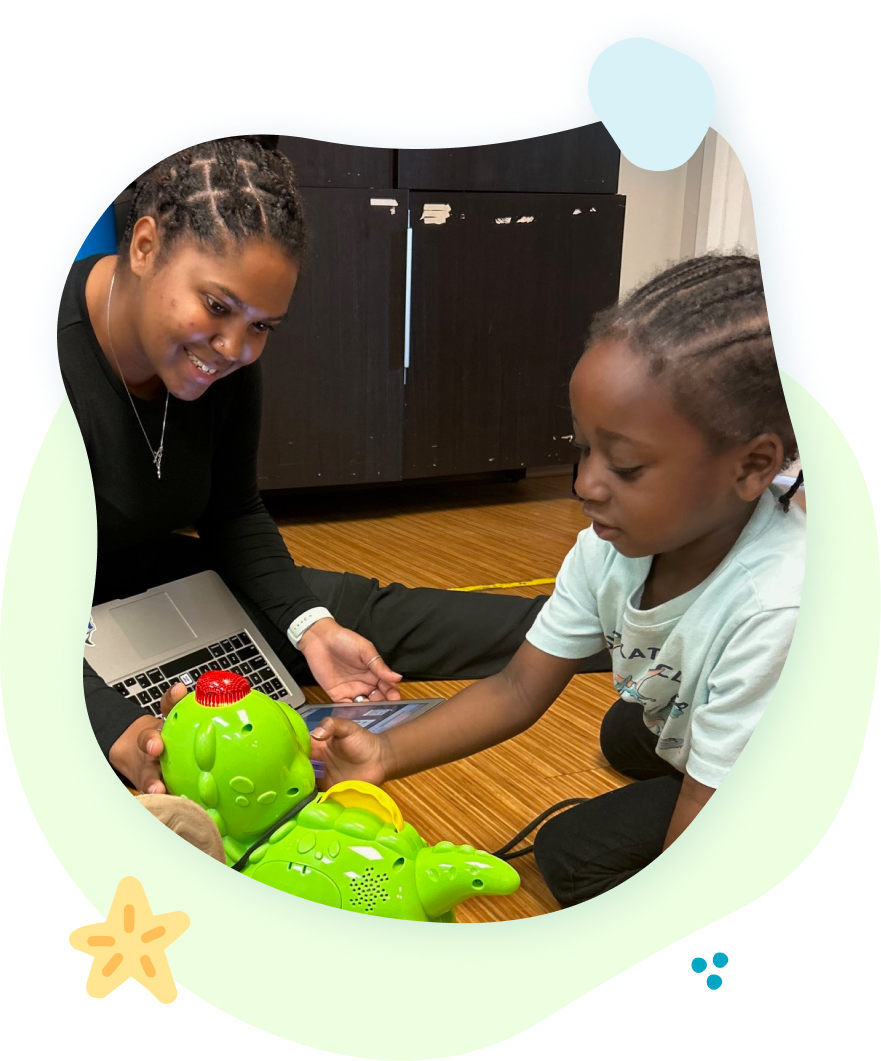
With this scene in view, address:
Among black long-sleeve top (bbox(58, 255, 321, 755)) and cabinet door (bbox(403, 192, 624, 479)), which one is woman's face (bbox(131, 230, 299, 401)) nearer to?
black long-sleeve top (bbox(58, 255, 321, 755))

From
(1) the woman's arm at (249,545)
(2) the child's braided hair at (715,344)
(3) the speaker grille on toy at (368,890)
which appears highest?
(2) the child's braided hair at (715,344)

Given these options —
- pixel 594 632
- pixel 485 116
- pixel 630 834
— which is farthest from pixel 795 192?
pixel 630 834

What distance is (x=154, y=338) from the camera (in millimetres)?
541

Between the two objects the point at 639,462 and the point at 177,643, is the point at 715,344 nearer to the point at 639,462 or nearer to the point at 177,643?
the point at 639,462

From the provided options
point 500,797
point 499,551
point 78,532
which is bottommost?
point 500,797

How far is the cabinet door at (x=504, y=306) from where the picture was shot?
2.13ft

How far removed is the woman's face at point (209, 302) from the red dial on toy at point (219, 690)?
0.17 meters

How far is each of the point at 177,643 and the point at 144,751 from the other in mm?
162

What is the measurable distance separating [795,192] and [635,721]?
0.34 meters

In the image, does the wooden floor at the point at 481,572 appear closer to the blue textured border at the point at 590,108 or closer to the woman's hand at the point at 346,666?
the woman's hand at the point at 346,666

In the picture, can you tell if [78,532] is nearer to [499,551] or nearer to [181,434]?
[181,434]

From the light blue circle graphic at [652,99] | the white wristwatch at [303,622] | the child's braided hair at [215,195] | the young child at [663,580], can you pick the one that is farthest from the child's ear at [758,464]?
the white wristwatch at [303,622]

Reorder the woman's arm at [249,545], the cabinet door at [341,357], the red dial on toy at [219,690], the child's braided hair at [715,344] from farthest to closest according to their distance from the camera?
the woman's arm at [249,545] → the cabinet door at [341,357] → the red dial on toy at [219,690] → the child's braided hair at [715,344]

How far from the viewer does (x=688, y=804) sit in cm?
54
